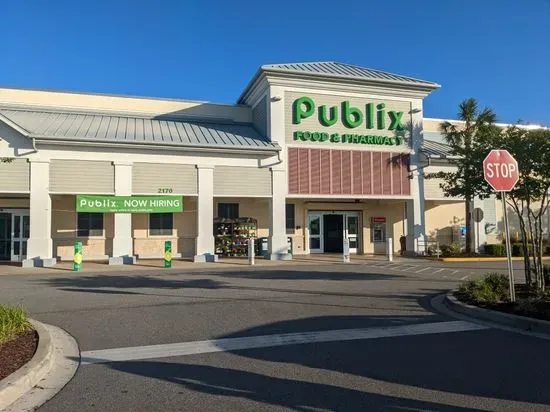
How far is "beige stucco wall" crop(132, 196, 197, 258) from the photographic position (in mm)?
23531

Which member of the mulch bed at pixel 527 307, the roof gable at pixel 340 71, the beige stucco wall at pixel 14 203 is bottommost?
the mulch bed at pixel 527 307

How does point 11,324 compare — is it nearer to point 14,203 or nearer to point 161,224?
point 161,224

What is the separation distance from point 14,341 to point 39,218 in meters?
14.3

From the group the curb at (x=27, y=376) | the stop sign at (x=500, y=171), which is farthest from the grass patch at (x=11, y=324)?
the stop sign at (x=500, y=171)

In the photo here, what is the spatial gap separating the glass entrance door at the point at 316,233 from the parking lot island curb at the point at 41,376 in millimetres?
20085

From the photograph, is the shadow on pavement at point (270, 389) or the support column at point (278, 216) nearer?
the shadow on pavement at point (270, 389)

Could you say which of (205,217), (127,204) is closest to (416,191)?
(205,217)

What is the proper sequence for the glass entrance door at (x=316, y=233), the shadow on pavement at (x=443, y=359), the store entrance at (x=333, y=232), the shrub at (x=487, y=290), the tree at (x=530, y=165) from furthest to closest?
the store entrance at (x=333, y=232) < the glass entrance door at (x=316, y=233) < the tree at (x=530, y=165) < the shrub at (x=487, y=290) < the shadow on pavement at (x=443, y=359)

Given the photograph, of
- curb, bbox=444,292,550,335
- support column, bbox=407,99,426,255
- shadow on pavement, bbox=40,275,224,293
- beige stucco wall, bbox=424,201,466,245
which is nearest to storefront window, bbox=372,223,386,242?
support column, bbox=407,99,426,255

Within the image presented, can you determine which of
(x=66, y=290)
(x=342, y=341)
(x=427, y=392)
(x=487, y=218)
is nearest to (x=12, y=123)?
(x=66, y=290)

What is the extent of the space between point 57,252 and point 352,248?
14814mm

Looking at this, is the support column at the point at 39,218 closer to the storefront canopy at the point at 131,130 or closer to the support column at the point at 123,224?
the storefront canopy at the point at 131,130

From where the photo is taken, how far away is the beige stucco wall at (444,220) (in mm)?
28234

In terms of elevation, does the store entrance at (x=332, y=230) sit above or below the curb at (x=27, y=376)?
above
